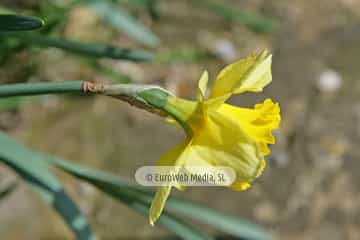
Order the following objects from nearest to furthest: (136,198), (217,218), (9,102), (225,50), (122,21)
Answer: (136,198) < (217,218) < (9,102) < (122,21) < (225,50)

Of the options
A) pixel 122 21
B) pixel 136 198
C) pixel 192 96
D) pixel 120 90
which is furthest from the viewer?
pixel 192 96

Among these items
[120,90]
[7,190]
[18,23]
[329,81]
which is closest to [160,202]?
[120,90]

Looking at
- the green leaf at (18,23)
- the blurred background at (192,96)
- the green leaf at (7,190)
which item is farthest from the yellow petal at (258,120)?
the blurred background at (192,96)

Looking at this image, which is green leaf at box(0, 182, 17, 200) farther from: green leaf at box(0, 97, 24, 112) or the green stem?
the green stem

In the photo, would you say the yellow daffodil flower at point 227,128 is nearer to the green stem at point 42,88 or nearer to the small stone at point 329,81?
the green stem at point 42,88

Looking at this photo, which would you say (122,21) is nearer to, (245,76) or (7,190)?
(7,190)

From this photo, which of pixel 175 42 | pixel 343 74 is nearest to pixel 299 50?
pixel 343 74

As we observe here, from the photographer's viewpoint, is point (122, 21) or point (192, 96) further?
point (192, 96)
